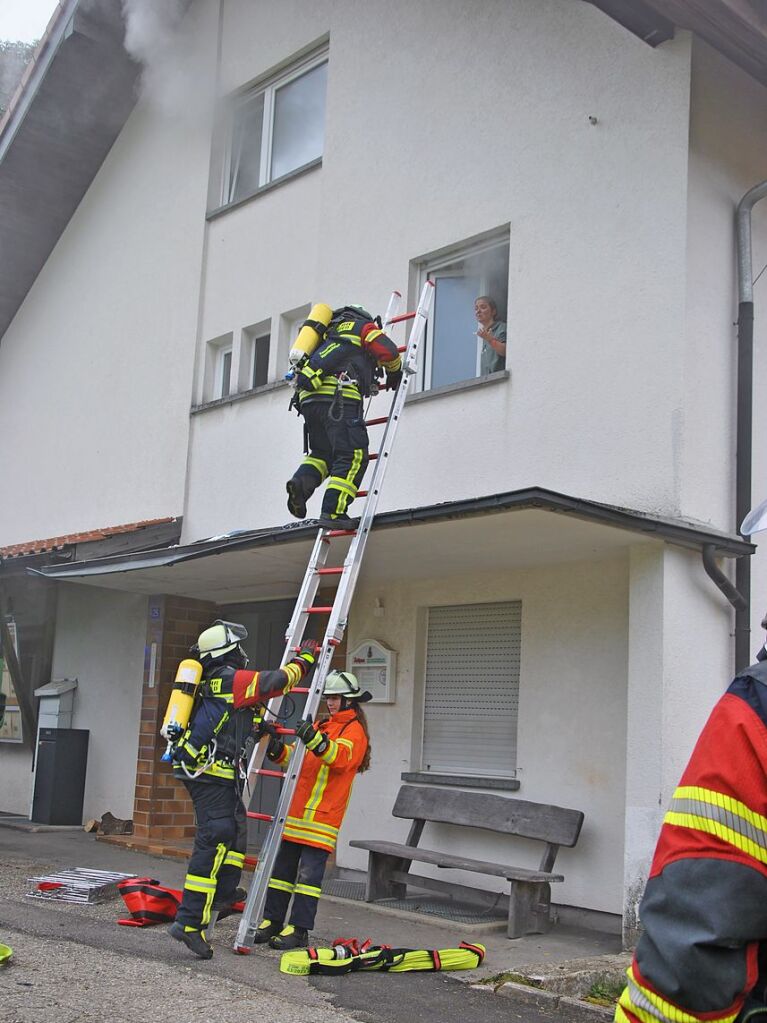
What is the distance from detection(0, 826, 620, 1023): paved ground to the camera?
5.31 meters

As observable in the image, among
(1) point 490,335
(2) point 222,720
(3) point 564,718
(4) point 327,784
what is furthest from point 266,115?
(4) point 327,784

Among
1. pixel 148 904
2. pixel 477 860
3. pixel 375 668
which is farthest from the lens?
pixel 375 668

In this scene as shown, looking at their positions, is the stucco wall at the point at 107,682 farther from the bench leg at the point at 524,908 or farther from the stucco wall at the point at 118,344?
the bench leg at the point at 524,908

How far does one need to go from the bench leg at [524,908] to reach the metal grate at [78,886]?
2.70 meters

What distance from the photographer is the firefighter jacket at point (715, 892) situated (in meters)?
1.80

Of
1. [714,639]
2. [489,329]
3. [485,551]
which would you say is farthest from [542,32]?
[714,639]

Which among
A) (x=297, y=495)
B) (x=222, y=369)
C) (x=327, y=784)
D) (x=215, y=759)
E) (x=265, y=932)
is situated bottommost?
(x=265, y=932)

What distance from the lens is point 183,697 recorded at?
6504mm

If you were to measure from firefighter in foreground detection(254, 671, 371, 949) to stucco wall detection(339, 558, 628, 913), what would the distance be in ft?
5.72

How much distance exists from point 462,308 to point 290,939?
16.2 ft

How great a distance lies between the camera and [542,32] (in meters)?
8.59

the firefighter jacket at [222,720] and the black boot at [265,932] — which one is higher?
the firefighter jacket at [222,720]

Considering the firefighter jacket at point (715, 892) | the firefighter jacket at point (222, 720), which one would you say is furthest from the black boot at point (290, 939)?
the firefighter jacket at point (715, 892)

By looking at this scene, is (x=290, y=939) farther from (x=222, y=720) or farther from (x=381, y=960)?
(x=222, y=720)
